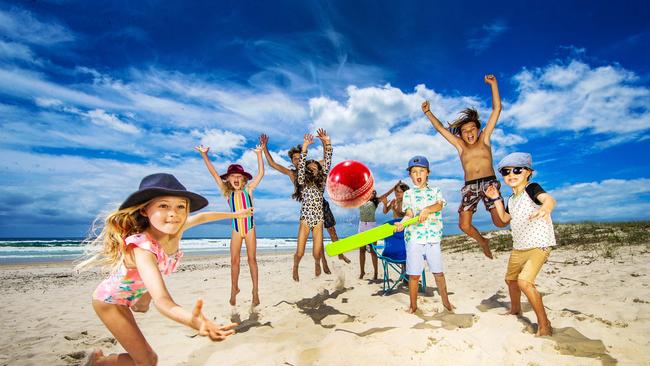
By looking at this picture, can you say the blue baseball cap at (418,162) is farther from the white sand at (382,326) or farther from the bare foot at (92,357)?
the bare foot at (92,357)

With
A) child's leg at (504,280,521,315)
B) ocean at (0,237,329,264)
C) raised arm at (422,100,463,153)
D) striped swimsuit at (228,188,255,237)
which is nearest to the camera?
child's leg at (504,280,521,315)

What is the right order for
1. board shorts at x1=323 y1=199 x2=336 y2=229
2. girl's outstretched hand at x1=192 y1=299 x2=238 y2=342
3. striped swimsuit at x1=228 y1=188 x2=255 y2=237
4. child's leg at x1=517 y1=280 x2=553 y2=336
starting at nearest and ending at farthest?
girl's outstretched hand at x1=192 y1=299 x2=238 y2=342 → child's leg at x1=517 y1=280 x2=553 y2=336 → striped swimsuit at x1=228 y1=188 x2=255 y2=237 → board shorts at x1=323 y1=199 x2=336 y2=229

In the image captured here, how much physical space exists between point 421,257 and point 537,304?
1.67 meters

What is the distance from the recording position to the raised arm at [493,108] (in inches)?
226

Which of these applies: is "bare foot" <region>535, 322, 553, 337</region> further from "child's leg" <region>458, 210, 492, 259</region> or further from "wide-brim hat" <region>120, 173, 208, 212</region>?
"wide-brim hat" <region>120, 173, 208, 212</region>

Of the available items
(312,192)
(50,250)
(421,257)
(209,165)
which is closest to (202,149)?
(209,165)

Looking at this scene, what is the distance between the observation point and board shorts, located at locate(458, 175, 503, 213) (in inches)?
224

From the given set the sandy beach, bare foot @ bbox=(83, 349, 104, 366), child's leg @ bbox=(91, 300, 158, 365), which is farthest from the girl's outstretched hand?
the sandy beach

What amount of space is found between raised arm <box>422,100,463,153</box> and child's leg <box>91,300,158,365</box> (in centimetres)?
542

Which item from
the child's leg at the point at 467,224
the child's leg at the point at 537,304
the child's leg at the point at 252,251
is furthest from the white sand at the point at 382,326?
the child's leg at the point at 467,224

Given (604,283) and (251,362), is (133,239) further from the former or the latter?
(604,283)

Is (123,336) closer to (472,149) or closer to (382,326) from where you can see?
(382,326)

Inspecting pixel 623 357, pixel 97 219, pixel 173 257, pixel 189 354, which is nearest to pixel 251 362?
pixel 189 354

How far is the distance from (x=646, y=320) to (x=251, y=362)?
5006mm
